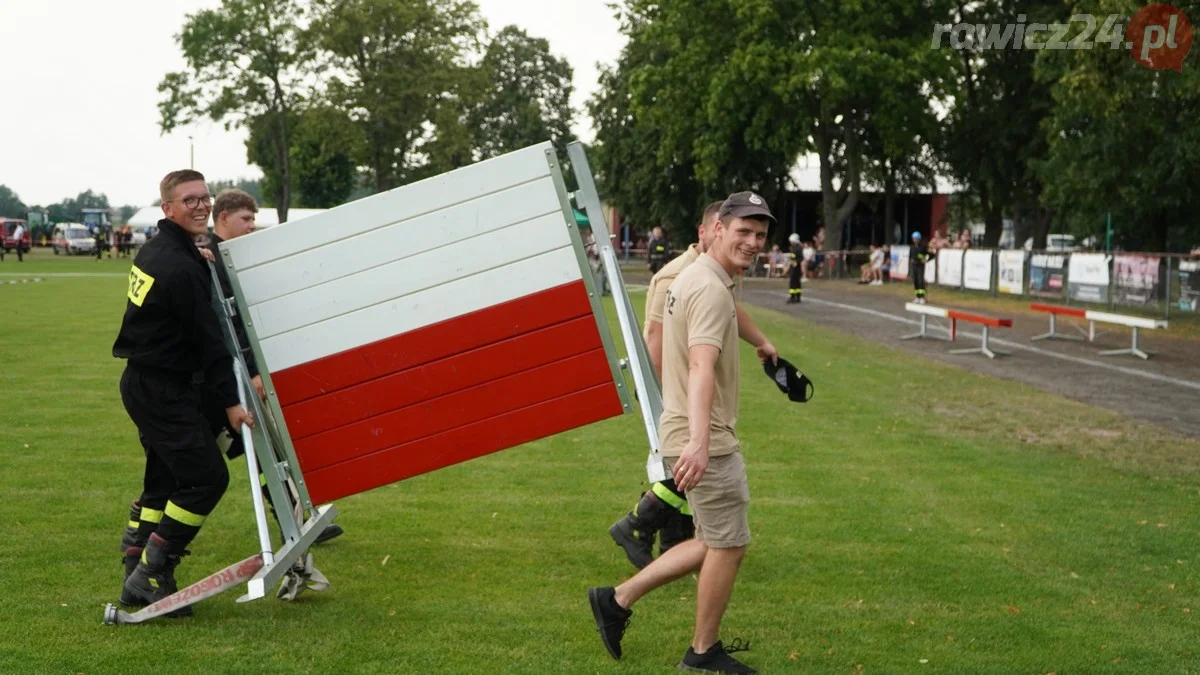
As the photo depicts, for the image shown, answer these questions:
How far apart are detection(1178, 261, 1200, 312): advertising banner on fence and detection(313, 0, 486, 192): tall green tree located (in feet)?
133

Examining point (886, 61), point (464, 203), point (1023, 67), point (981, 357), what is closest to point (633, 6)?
point (886, 61)

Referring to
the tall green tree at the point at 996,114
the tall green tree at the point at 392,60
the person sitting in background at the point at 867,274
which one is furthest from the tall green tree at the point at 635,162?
the person sitting in background at the point at 867,274

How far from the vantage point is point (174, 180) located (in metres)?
6.54

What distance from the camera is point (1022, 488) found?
33.2ft

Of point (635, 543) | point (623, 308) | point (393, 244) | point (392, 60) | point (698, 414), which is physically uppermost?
point (392, 60)

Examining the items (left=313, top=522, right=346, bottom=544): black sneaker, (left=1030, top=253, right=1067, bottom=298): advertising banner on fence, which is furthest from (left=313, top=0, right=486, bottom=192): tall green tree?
(left=313, top=522, right=346, bottom=544): black sneaker

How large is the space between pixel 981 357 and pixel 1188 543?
Result: 41.9ft

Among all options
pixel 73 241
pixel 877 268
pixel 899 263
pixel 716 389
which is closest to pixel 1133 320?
pixel 716 389

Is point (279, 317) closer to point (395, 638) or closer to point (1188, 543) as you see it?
point (395, 638)

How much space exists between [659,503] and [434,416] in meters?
1.22

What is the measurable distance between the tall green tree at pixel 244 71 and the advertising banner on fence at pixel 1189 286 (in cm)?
5005

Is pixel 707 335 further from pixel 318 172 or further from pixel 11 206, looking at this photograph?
pixel 11 206

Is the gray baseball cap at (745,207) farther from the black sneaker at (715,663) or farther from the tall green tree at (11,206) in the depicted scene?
the tall green tree at (11,206)

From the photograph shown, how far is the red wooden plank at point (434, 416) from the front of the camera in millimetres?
6961
